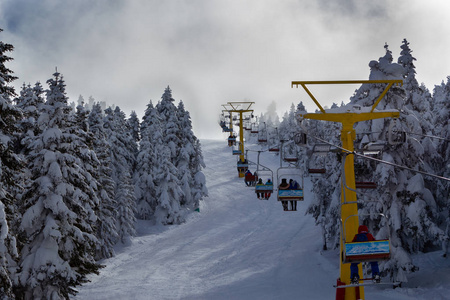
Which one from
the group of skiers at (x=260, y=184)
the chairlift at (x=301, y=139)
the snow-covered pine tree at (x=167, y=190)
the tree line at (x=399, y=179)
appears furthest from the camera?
the snow-covered pine tree at (x=167, y=190)

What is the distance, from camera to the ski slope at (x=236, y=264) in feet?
81.4

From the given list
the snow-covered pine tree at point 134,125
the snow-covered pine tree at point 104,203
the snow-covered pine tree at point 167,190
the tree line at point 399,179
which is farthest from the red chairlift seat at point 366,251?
the snow-covered pine tree at point 134,125

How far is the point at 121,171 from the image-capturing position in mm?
43188

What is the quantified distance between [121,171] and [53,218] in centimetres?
2470

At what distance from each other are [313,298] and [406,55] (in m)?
16.7

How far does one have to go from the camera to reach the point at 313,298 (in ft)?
77.7

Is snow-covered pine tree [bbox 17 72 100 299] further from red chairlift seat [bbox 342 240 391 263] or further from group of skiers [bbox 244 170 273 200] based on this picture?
red chairlift seat [bbox 342 240 391 263]

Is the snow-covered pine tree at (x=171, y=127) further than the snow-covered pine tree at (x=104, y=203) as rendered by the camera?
Yes

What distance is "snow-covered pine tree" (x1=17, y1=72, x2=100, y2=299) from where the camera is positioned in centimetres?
1805

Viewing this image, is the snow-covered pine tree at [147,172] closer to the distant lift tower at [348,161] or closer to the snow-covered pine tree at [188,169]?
the snow-covered pine tree at [188,169]

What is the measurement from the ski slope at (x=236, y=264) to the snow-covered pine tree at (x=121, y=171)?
1.97 metres

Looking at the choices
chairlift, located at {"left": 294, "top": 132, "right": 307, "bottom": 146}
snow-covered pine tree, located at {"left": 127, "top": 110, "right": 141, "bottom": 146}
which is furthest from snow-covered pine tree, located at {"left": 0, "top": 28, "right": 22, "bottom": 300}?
snow-covered pine tree, located at {"left": 127, "top": 110, "right": 141, "bottom": 146}

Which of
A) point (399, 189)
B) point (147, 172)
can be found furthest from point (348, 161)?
point (147, 172)

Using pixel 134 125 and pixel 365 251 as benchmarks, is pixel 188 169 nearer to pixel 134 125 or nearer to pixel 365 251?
pixel 134 125
